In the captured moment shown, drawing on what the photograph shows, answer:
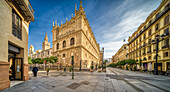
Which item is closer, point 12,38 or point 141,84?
point 12,38

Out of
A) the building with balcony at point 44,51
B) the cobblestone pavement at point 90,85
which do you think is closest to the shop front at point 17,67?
the cobblestone pavement at point 90,85

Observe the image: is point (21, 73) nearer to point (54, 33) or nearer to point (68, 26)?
point (68, 26)

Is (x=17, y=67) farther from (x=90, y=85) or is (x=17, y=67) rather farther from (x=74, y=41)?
(x=74, y=41)

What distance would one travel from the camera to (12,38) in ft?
19.2

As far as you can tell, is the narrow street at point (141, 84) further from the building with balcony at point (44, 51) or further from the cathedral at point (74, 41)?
the building with balcony at point (44, 51)

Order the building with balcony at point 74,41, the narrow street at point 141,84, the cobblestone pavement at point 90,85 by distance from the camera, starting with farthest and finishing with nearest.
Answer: the building with balcony at point 74,41 → the narrow street at point 141,84 → the cobblestone pavement at point 90,85

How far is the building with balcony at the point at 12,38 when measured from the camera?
193 inches

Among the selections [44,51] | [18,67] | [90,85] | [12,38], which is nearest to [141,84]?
[90,85]

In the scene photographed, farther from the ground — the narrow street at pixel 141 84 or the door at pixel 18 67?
the door at pixel 18 67

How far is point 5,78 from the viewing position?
4992mm

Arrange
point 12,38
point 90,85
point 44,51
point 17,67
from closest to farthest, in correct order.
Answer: point 12,38, point 90,85, point 17,67, point 44,51

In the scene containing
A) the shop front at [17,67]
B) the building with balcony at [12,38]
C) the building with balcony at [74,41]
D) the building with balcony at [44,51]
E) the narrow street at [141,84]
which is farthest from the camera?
the building with balcony at [44,51]

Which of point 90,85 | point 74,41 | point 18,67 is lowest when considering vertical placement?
point 90,85

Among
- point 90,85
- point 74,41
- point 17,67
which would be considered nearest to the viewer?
point 90,85
